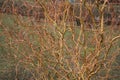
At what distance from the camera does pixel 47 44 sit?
4.17m

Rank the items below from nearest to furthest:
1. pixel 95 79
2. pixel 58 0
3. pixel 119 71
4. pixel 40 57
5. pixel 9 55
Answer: pixel 40 57 → pixel 58 0 → pixel 95 79 → pixel 9 55 → pixel 119 71

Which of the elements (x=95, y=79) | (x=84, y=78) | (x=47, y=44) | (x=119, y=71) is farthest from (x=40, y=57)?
(x=119, y=71)

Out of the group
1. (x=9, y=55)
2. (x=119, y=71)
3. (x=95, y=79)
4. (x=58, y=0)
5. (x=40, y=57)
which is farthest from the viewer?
(x=119, y=71)

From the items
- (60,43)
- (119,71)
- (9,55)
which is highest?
(60,43)

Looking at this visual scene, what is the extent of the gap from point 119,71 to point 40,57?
395 centimetres

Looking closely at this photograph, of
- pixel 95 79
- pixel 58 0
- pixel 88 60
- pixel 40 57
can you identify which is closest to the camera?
pixel 88 60

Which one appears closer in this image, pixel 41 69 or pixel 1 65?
pixel 41 69

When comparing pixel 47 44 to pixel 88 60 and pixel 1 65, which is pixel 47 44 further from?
pixel 1 65

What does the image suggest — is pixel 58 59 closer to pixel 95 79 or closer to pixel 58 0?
pixel 58 0

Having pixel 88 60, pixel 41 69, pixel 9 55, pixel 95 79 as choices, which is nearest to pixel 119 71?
pixel 95 79

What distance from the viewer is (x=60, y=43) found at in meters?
3.73

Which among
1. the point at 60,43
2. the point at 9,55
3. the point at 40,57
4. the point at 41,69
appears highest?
the point at 60,43

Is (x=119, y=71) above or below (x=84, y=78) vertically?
below

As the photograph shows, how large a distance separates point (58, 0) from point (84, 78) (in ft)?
3.94
